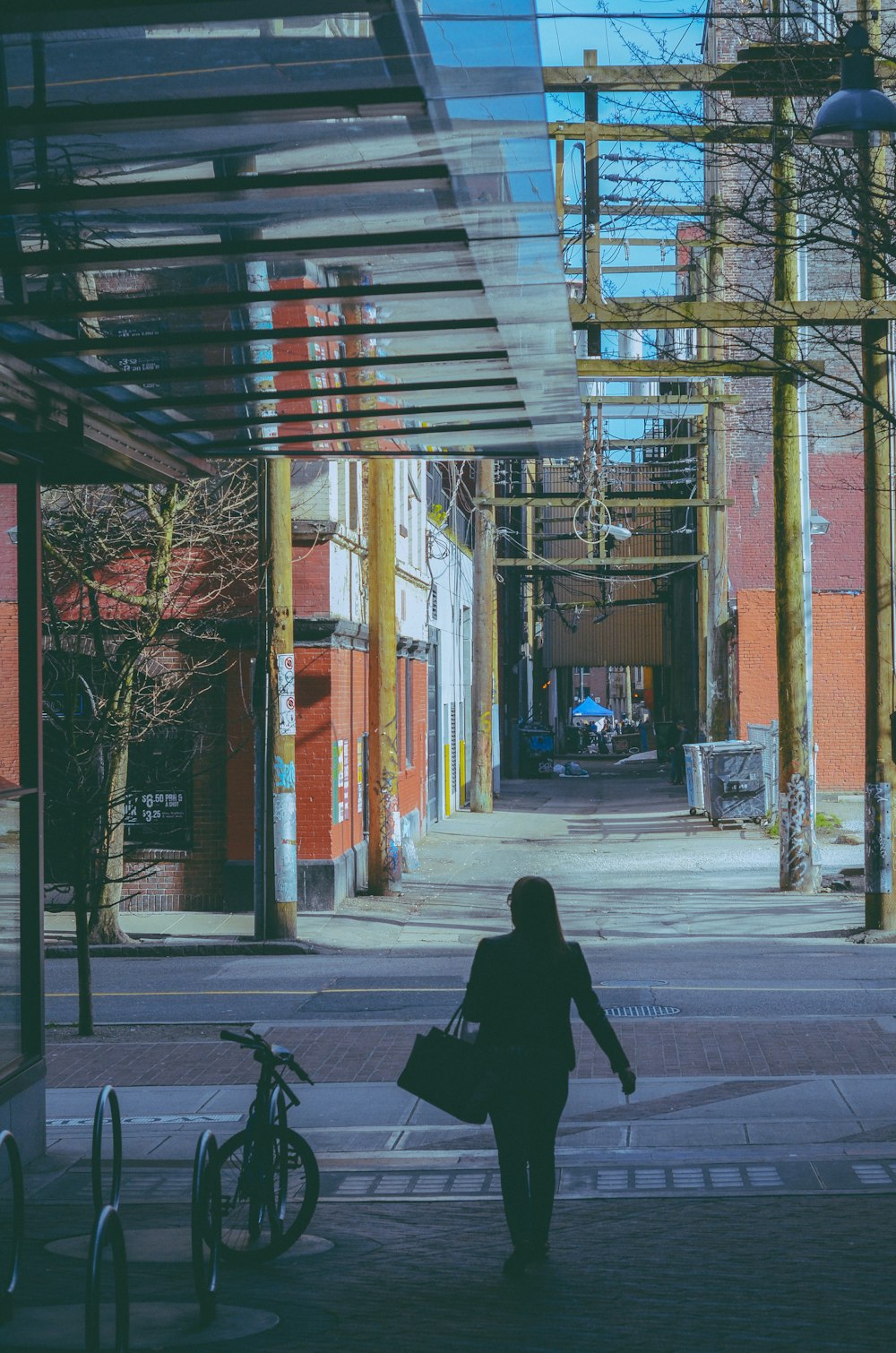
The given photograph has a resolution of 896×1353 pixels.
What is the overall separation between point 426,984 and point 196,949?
365 centimetres

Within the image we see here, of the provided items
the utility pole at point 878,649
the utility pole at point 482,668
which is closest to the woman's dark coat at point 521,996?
the utility pole at point 878,649

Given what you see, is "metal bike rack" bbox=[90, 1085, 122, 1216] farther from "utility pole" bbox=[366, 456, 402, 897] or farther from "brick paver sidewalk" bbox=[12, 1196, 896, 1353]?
"utility pole" bbox=[366, 456, 402, 897]

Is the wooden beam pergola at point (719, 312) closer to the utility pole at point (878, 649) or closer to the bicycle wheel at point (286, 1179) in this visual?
the utility pole at point (878, 649)

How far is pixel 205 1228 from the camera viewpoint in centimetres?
602

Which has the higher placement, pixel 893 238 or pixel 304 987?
pixel 893 238

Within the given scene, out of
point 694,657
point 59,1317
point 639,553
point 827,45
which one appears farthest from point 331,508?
point 639,553

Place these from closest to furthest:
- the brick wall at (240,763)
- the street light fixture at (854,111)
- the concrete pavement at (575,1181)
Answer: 1. the concrete pavement at (575,1181)
2. the street light fixture at (854,111)
3. the brick wall at (240,763)

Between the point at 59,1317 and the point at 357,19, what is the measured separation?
14.8ft

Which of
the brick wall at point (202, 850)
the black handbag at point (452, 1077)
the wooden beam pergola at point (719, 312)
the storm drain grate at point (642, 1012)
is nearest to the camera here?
the black handbag at point (452, 1077)

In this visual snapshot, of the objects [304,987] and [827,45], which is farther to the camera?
[304,987]

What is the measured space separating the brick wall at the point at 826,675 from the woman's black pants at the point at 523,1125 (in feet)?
101

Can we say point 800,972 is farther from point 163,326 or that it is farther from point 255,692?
point 163,326

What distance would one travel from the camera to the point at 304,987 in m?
14.8

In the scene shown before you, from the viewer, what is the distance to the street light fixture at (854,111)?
8.95m
